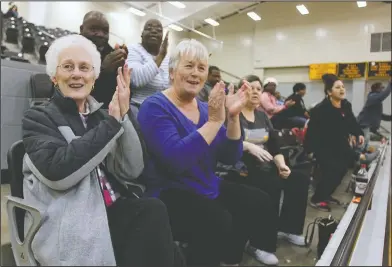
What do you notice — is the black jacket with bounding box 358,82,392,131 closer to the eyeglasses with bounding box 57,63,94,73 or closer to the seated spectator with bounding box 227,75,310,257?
the seated spectator with bounding box 227,75,310,257

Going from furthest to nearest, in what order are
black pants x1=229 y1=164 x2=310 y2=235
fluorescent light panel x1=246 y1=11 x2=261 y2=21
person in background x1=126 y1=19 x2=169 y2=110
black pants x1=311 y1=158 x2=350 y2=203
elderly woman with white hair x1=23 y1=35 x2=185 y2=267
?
black pants x1=229 y1=164 x2=310 y2=235 < black pants x1=311 y1=158 x2=350 y2=203 < fluorescent light panel x1=246 y1=11 x2=261 y2=21 < person in background x1=126 y1=19 x2=169 y2=110 < elderly woman with white hair x1=23 y1=35 x2=185 y2=267

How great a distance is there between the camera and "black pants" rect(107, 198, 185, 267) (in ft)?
1.34

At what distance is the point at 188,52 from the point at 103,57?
13cm

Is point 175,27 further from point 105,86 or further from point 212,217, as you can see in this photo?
point 212,217

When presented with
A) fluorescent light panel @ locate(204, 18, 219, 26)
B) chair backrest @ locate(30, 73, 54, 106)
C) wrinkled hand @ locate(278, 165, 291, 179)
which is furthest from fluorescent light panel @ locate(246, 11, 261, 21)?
wrinkled hand @ locate(278, 165, 291, 179)

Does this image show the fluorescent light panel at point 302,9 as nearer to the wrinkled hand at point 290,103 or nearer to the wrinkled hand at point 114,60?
the wrinkled hand at point 290,103

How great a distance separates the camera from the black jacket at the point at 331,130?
772 millimetres

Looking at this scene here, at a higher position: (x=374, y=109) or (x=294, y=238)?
(x=374, y=109)

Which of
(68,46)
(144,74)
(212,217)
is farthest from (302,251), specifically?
(68,46)

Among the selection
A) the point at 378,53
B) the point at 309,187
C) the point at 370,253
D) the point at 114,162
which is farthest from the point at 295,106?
the point at 370,253

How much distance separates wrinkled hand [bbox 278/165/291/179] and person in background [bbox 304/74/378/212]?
0.11m

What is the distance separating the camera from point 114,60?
418mm

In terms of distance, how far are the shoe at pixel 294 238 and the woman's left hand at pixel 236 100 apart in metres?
0.63

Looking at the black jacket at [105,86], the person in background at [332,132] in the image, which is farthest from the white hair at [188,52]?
the person in background at [332,132]
